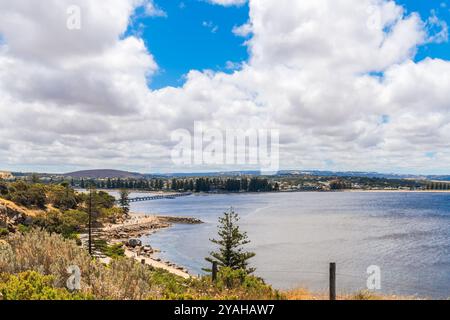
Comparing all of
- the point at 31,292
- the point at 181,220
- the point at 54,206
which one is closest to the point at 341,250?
the point at 31,292

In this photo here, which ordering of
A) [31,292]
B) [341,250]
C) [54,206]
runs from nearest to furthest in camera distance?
[31,292] → [341,250] → [54,206]

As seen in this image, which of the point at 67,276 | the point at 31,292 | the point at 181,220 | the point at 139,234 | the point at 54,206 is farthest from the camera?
the point at 181,220

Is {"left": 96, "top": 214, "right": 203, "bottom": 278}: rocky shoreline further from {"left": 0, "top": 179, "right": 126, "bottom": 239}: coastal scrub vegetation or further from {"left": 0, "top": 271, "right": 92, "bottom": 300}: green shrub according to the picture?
{"left": 0, "top": 271, "right": 92, "bottom": 300}: green shrub

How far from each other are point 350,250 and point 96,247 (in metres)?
37.6

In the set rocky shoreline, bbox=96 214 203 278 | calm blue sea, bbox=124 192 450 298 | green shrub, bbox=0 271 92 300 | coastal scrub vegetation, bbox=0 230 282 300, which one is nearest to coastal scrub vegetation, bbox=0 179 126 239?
rocky shoreline, bbox=96 214 203 278

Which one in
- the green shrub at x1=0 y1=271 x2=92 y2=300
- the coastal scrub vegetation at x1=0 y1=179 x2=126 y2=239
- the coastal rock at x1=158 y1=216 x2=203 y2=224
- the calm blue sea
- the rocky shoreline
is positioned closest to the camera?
the green shrub at x1=0 y1=271 x2=92 y2=300

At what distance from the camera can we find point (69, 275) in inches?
481

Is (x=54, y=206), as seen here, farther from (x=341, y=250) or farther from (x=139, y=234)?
(x=341, y=250)

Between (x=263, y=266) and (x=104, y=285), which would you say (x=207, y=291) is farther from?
(x=263, y=266)

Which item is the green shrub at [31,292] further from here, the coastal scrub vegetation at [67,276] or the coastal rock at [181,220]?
the coastal rock at [181,220]

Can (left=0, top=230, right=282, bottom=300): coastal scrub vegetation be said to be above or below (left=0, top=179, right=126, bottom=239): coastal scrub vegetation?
above

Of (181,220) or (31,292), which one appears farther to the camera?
(181,220)

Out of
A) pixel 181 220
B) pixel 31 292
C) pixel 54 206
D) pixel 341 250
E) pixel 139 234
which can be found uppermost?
pixel 31 292

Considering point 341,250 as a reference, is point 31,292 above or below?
above
